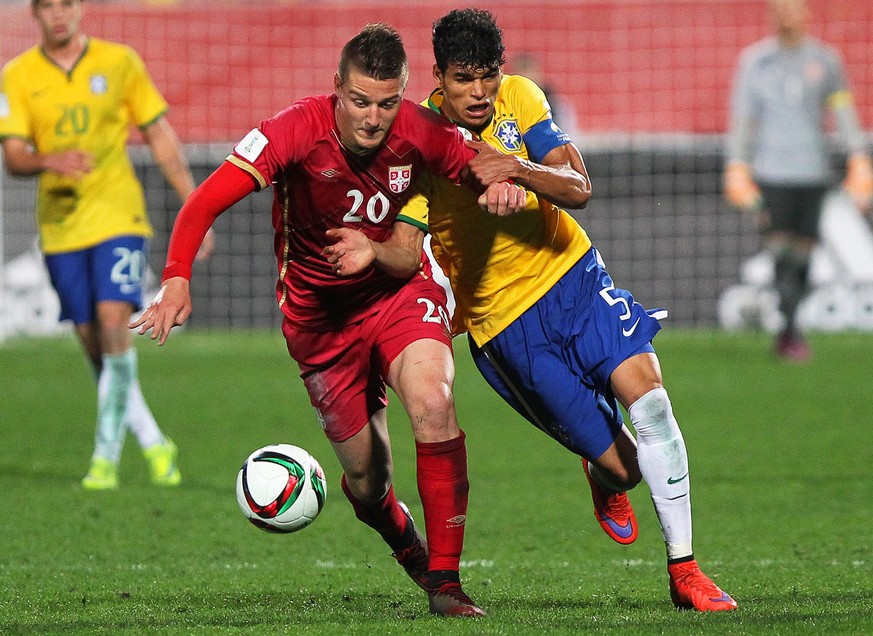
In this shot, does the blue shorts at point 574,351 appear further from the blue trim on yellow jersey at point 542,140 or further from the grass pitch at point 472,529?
the grass pitch at point 472,529

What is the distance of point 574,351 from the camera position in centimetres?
573

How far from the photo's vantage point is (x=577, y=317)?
5.71m

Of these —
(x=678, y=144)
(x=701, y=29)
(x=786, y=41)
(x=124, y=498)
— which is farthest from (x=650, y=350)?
(x=701, y=29)

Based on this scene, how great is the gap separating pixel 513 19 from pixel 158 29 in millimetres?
4227

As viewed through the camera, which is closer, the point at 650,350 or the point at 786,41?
the point at 650,350

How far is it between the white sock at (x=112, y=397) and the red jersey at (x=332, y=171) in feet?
10.4

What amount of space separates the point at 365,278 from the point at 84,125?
12.2ft

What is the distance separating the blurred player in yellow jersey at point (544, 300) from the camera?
5.42 metres

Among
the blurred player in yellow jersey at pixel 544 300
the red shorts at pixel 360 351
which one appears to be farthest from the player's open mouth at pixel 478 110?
the red shorts at pixel 360 351

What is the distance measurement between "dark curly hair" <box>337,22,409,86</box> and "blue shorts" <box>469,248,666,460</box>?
1126mm

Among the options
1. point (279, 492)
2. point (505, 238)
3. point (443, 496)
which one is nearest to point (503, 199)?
point (505, 238)

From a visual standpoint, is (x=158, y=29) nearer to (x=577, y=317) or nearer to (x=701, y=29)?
(x=701, y=29)

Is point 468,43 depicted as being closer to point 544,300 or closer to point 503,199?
point 503,199

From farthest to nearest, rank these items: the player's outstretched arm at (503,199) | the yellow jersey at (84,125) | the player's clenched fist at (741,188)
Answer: the player's clenched fist at (741,188), the yellow jersey at (84,125), the player's outstretched arm at (503,199)
